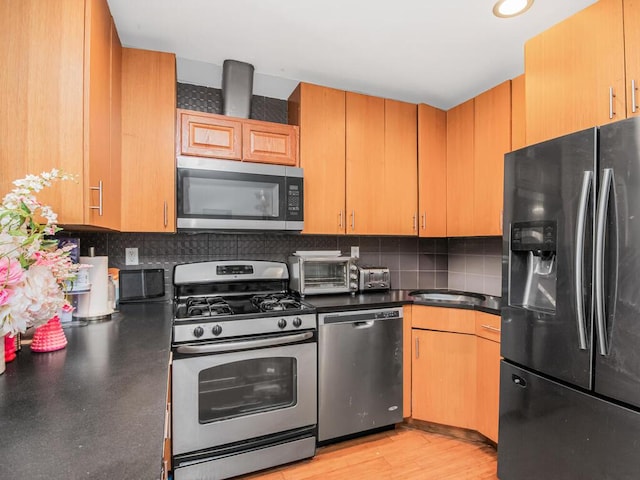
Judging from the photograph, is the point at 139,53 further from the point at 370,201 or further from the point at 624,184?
the point at 624,184

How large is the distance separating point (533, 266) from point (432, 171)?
1.22m

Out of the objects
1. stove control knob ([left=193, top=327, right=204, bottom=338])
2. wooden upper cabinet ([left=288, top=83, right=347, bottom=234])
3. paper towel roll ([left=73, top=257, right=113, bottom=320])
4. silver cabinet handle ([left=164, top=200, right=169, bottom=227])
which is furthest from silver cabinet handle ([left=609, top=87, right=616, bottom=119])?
paper towel roll ([left=73, top=257, right=113, bottom=320])

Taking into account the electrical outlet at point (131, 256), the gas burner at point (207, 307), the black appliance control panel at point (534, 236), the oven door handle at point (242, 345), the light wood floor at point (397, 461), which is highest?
the black appliance control panel at point (534, 236)

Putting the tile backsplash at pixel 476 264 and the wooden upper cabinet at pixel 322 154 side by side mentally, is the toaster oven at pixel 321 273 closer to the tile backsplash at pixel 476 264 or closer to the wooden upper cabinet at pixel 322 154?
the wooden upper cabinet at pixel 322 154

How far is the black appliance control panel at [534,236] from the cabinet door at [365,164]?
1004mm

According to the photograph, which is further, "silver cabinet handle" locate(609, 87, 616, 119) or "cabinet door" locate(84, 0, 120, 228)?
"silver cabinet handle" locate(609, 87, 616, 119)

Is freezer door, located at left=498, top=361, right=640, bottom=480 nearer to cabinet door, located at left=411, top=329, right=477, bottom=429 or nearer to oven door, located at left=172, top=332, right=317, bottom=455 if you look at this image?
cabinet door, located at left=411, top=329, right=477, bottom=429

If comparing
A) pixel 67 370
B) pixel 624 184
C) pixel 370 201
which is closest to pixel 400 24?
pixel 370 201

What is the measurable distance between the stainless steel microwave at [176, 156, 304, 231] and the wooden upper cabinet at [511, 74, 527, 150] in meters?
1.39

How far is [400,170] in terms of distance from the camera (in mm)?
2561

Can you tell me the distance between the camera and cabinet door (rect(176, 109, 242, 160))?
79.0 inches

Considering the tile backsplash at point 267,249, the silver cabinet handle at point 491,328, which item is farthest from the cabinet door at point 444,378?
the tile backsplash at point 267,249

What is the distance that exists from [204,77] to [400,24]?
1.31m

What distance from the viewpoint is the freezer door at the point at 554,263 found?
1323mm
